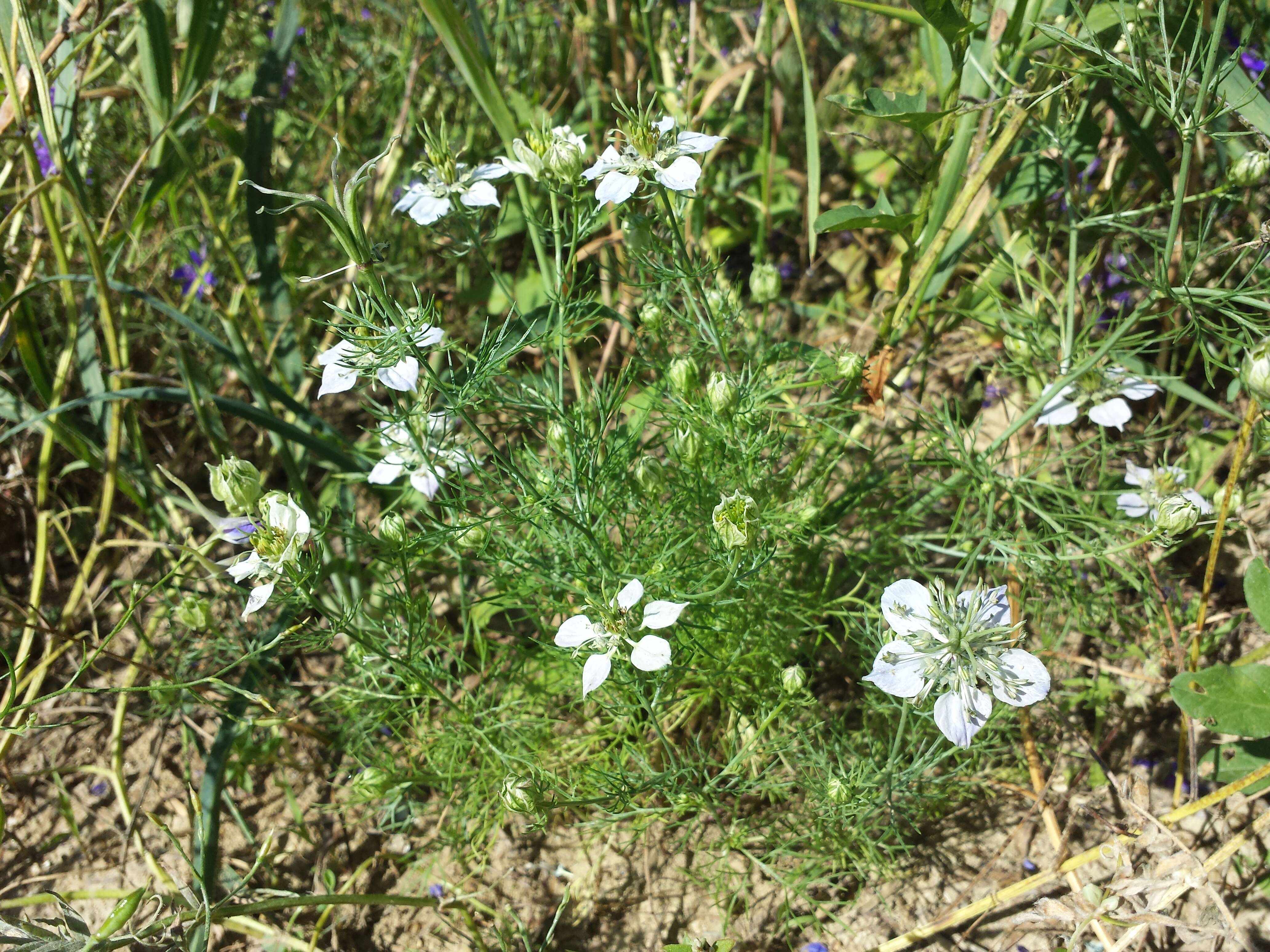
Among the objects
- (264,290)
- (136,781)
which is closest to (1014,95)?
(264,290)

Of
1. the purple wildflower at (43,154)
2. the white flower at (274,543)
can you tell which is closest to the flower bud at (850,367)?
the white flower at (274,543)

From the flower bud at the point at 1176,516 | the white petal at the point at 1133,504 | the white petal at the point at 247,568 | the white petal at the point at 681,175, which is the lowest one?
the white petal at the point at 1133,504

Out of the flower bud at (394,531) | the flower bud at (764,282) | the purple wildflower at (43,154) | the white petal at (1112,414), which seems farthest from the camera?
the purple wildflower at (43,154)

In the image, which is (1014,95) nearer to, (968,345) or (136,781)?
(968,345)

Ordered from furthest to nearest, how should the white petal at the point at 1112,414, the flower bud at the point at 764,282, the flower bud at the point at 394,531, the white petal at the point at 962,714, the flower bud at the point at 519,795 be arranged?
the flower bud at the point at 764,282, the white petal at the point at 1112,414, the flower bud at the point at 394,531, the flower bud at the point at 519,795, the white petal at the point at 962,714

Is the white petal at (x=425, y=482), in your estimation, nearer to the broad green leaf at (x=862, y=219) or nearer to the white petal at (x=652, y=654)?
the white petal at (x=652, y=654)

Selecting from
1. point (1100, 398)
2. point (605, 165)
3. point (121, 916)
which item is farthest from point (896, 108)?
point (121, 916)
